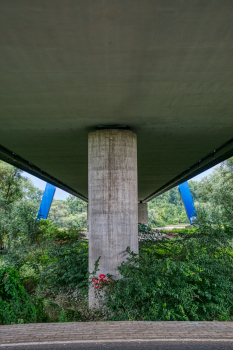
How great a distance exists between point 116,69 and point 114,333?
4.88 meters

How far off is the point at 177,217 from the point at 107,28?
91.5 metres

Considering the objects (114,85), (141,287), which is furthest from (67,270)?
(114,85)

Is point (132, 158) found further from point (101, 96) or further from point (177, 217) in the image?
point (177, 217)

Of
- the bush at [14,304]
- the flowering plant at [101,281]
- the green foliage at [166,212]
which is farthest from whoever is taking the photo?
the green foliage at [166,212]

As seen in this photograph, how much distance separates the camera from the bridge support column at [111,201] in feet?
25.7

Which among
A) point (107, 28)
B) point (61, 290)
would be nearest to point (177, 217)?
point (61, 290)

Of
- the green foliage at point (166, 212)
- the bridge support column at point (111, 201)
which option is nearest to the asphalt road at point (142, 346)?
the bridge support column at point (111, 201)

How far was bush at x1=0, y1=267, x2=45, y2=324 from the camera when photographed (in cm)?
Answer: 593

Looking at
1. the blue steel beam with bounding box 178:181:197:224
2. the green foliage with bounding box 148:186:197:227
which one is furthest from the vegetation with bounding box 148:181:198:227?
the blue steel beam with bounding box 178:181:197:224

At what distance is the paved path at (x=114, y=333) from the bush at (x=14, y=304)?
93 cm

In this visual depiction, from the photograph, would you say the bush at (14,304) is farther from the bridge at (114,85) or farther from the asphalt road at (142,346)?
the bridge at (114,85)

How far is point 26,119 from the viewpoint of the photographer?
8.09 m

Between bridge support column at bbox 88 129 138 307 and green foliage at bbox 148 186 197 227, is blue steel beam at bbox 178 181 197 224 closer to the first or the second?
bridge support column at bbox 88 129 138 307

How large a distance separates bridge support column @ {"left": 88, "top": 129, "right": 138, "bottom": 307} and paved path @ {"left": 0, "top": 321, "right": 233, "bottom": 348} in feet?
9.15
